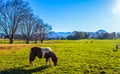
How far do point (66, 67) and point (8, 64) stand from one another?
18.5 feet

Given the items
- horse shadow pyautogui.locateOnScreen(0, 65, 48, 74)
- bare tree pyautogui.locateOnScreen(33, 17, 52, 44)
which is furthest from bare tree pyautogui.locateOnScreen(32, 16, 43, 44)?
horse shadow pyautogui.locateOnScreen(0, 65, 48, 74)

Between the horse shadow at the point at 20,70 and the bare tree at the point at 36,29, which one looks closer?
the horse shadow at the point at 20,70

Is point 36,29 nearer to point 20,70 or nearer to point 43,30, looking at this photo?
point 43,30

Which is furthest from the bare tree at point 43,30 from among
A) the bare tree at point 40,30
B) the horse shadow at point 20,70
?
the horse shadow at point 20,70

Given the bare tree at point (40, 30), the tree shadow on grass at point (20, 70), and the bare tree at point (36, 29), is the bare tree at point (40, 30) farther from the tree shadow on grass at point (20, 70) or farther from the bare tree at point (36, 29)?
the tree shadow on grass at point (20, 70)

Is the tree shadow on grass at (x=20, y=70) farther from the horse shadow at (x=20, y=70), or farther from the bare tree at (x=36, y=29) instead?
the bare tree at (x=36, y=29)

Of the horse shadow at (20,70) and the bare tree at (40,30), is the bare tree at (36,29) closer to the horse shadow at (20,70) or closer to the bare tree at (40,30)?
the bare tree at (40,30)

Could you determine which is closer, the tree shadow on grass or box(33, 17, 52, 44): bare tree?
the tree shadow on grass

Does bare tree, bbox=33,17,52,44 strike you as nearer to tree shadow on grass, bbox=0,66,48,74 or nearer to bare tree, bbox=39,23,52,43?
bare tree, bbox=39,23,52,43

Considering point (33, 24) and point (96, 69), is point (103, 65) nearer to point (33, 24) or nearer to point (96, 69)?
point (96, 69)

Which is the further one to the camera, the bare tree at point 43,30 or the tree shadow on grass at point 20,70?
the bare tree at point 43,30

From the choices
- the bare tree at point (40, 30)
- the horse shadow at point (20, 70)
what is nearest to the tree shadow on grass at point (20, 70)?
the horse shadow at point (20, 70)

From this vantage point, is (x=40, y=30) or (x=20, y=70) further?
(x=40, y=30)

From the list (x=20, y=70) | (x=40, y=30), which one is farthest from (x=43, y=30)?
(x=20, y=70)
